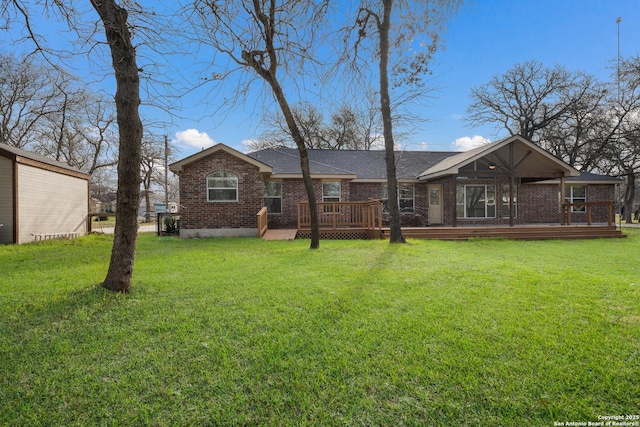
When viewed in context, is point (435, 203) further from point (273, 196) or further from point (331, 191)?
point (273, 196)

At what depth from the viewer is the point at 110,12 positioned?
3799 millimetres

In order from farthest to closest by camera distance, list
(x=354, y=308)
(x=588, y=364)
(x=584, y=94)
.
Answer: (x=584, y=94)
(x=354, y=308)
(x=588, y=364)

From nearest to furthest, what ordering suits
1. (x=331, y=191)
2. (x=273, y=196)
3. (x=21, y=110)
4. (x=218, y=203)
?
(x=218, y=203)
(x=273, y=196)
(x=331, y=191)
(x=21, y=110)

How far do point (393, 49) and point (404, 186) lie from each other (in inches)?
280

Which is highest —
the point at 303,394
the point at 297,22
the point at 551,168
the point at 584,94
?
the point at 584,94

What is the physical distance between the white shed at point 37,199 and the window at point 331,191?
11.0 metres

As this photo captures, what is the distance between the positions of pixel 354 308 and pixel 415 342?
3.13ft

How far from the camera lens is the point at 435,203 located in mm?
15914

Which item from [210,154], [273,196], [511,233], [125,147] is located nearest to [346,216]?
[273,196]

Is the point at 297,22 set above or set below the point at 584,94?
below

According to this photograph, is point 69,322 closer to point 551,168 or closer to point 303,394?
point 303,394

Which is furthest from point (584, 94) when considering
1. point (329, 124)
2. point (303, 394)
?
point (303, 394)

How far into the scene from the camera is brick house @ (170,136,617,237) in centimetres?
1206

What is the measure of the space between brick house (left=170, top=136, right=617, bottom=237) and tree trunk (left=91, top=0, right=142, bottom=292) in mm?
7892
